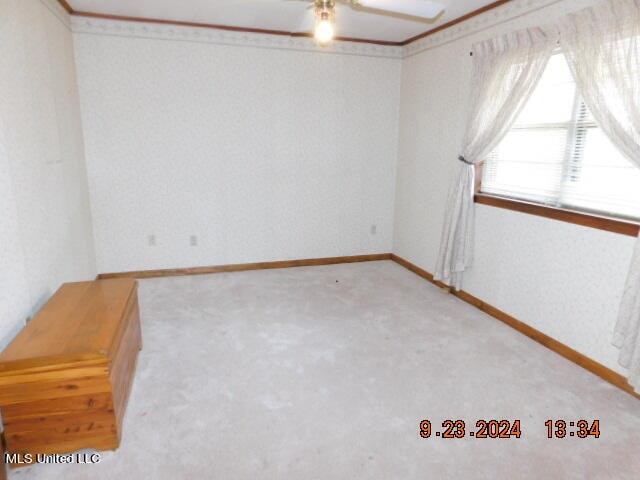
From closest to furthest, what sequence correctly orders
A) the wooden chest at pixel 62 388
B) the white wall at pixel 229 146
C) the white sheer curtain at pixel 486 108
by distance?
the wooden chest at pixel 62 388
the white sheer curtain at pixel 486 108
the white wall at pixel 229 146

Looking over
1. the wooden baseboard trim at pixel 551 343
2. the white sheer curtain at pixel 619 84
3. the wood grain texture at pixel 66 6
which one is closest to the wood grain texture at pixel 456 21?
the white sheer curtain at pixel 619 84

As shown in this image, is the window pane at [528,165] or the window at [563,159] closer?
the window at [563,159]

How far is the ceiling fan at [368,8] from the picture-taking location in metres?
1.97

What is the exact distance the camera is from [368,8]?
226 centimetres

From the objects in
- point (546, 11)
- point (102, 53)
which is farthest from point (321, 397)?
point (102, 53)

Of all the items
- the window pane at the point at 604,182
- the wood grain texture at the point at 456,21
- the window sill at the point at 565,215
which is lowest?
the window sill at the point at 565,215

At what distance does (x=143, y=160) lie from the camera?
13.3 ft

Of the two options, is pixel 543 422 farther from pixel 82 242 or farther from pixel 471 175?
pixel 82 242

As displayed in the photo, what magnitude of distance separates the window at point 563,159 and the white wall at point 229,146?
5.82 ft

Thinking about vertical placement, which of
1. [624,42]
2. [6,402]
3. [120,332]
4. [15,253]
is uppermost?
[624,42]

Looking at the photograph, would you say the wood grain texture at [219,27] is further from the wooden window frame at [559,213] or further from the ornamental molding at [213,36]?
the wooden window frame at [559,213]

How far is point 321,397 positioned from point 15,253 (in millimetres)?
1806

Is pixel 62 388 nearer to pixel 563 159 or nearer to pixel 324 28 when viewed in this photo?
pixel 324 28

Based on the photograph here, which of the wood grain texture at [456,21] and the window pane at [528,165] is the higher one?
the wood grain texture at [456,21]
